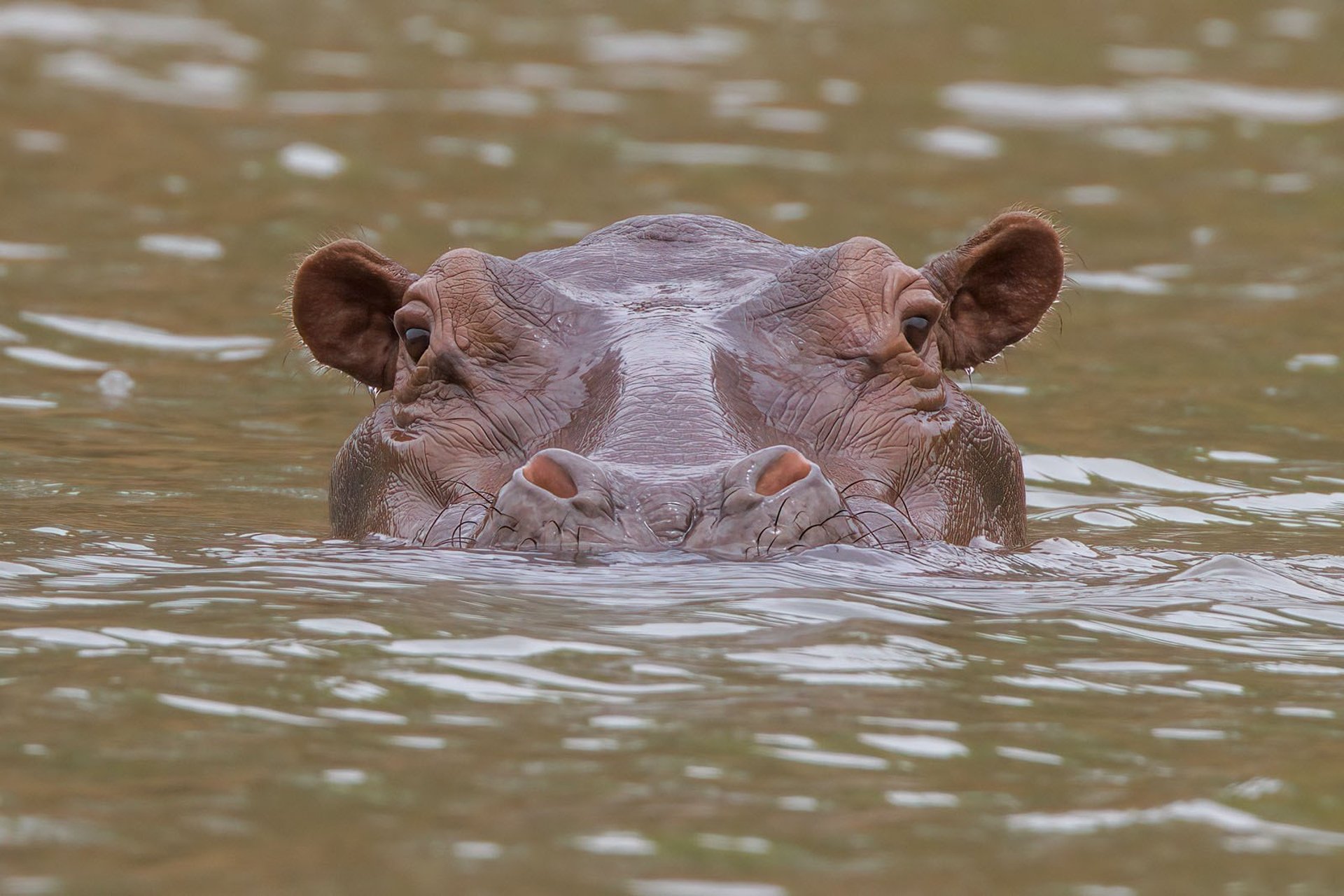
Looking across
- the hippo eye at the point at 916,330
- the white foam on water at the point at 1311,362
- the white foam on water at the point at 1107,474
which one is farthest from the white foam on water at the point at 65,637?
the white foam on water at the point at 1311,362

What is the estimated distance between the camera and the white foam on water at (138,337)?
1342 centimetres

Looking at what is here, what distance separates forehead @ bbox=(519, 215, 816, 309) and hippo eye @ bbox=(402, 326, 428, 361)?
1.46 ft

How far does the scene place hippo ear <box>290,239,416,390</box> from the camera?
27.0ft

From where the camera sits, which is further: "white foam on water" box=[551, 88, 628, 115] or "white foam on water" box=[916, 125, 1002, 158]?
"white foam on water" box=[551, 88, 628, 115]

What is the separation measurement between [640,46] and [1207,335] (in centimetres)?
1069

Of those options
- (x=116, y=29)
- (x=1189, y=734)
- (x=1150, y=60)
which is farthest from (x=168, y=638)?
(x=1150, y=60)

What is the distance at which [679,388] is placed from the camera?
6852 millimetres

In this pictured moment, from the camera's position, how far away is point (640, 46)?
23531 millimetres

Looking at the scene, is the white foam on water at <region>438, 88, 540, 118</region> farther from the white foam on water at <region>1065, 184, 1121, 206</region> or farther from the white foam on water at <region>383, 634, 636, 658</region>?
the white foam on water at <region>383, 634, 636, 658</region>

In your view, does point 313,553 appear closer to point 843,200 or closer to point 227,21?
point 843,200

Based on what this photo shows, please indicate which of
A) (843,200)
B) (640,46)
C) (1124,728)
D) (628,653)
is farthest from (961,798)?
(640,46)

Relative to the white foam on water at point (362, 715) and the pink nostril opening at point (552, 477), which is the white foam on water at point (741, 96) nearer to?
the pink nostril opening at point (552, 477)

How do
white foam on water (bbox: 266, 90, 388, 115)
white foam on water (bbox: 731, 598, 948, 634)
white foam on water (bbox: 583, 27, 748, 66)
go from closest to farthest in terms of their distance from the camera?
white foam on water (bbox: 731, 598, 948, 634) < white foam on water (bbox: 266, 90, 388, 115) < white foam on water (bbox: 583, 27, 748, 66)

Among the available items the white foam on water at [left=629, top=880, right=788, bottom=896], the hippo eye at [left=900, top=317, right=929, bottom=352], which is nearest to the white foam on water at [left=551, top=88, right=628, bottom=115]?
the hippo eye at [left=900, top=317, right=929, bottom=352]
